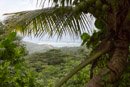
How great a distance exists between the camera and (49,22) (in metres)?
7.23

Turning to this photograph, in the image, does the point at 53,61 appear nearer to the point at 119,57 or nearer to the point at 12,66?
the point at 12,66

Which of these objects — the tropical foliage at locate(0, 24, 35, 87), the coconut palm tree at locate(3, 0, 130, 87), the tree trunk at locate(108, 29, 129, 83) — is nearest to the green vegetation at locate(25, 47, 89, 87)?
the tropical foliage at locate(0, 24, 35, 87)

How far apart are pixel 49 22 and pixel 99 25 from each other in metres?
1.25

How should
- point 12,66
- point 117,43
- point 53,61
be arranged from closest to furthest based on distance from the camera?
1. point 117,43
2. point 12,66
3. point 53,61

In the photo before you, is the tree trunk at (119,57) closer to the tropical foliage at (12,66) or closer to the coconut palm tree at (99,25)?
the coconut palm tree at (99,25)

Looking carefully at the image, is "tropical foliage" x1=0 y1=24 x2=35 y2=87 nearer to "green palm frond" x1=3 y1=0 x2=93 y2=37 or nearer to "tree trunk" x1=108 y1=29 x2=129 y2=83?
"green palm frond" x1=3 y1=0 x2=93 y2=37

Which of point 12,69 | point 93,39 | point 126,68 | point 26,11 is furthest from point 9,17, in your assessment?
point 126,68

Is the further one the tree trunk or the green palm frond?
the green palm frond

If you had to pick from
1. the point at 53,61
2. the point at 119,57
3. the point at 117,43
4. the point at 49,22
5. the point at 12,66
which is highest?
the point at 49,22

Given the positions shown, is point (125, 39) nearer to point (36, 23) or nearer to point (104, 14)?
point (104, 14)

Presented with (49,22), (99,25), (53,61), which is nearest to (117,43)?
(99,25)

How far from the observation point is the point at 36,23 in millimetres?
7277

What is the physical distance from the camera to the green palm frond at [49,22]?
6.98 metres

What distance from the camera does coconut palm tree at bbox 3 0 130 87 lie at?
5.43 meters
